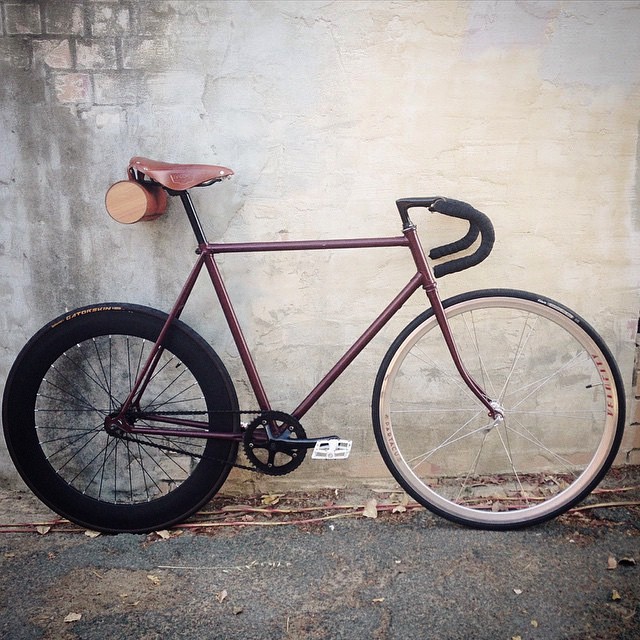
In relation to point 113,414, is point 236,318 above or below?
above

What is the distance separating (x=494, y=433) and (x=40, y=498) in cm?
236

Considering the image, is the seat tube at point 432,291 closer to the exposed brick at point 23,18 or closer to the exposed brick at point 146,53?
the exposed brick at point 146,53

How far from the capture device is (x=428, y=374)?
11.4 ft

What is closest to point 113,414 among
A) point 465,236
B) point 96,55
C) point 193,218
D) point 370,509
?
point 193,218

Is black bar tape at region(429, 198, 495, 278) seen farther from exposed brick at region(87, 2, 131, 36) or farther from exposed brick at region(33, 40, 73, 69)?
exposed brick at region(33, 40, 73, 69)

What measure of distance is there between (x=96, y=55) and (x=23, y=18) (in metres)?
0.38

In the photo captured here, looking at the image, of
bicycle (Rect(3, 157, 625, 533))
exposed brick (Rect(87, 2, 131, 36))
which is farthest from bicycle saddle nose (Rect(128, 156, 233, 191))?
exposed brick (Rect(87, 2, 131, 36))

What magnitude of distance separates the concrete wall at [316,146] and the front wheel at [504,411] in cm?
20

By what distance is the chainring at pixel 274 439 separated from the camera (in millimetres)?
3074

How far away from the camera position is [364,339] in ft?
10.1

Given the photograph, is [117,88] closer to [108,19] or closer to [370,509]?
[108,19]

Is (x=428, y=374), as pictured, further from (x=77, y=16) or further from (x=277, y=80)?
(x=77, y=16)

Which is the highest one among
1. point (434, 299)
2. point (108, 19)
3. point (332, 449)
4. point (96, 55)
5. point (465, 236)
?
point (108, 19)

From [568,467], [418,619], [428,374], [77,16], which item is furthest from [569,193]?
[77,16]
